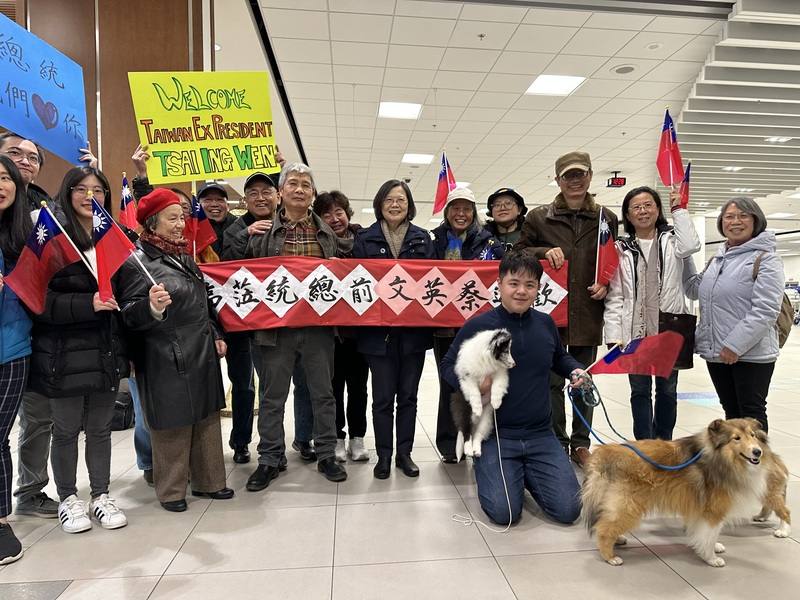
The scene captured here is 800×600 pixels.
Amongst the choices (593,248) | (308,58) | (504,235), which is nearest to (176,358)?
(504,235)

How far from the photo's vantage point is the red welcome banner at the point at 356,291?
9.78 ft

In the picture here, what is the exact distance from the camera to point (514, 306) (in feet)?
8.48

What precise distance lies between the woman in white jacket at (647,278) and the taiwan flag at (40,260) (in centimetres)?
287

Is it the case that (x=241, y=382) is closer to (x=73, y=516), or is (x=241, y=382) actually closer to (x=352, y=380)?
(x=352, y=380)

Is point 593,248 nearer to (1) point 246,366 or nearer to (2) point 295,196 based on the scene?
(2) point 295,196

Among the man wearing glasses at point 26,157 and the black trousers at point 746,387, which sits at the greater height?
the man wearing glasses at point 26,157

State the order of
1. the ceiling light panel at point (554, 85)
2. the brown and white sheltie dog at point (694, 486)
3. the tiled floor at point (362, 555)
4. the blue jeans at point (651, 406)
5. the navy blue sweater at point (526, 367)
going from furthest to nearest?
the ceiling light panel at point (554, 85) → the blue jeans at point (651, 406) → the navy blue sweater at point (526, 367) → the brown and white sheltie dog at point (694, 486) → the tiled floor at point (362, 555)

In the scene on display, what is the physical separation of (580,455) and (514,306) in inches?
48.2

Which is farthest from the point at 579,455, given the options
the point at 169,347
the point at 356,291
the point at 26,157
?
the point at 26,157

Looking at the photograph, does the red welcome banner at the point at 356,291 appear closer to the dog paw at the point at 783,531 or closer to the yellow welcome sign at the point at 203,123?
the yellow welcome sign at the point at 203,123

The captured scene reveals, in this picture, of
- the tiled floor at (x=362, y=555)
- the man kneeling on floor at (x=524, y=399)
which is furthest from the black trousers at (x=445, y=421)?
the man kneeling on floor at (x=524, y=399)

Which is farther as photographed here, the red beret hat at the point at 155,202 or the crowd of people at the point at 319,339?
the red beret hat at the point at 155,202

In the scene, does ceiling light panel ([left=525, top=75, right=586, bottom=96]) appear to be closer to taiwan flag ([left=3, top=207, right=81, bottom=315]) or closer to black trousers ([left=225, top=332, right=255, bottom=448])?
black trousers ([left=225, top=332, right=255, bottom=448])

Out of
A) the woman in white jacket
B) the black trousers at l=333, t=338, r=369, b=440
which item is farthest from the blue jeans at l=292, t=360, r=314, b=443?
the woman in white jacket
